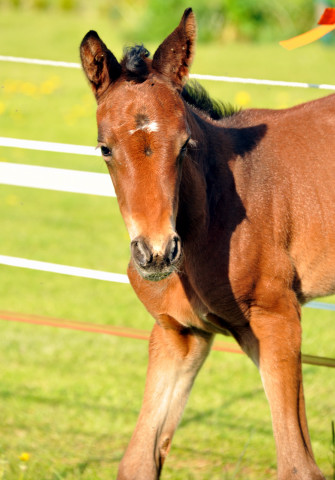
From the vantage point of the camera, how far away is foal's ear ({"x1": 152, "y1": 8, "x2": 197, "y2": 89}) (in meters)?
3.05

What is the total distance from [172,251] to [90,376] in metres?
3.67

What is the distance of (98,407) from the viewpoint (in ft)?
18.0

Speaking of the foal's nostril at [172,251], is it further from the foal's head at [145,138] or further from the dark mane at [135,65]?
the dark mane at [135,65]

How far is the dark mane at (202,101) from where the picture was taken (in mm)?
3607

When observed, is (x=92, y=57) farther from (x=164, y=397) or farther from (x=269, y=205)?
(x=164, y=397)

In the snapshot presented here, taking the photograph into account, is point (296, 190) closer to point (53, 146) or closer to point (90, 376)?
point (53, 146)

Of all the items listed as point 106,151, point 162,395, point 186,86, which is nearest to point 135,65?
point 106,151

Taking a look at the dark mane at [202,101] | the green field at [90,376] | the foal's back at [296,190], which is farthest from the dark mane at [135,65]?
the green field at [90,376]

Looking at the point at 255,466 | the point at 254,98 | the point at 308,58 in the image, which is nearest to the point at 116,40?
the point at 308,58

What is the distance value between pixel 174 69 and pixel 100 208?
8.84 meters

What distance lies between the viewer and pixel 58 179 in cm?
462

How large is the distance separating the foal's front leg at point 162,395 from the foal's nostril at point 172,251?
927 mm

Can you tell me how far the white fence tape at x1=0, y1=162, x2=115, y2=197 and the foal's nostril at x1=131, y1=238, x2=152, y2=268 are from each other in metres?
1.62

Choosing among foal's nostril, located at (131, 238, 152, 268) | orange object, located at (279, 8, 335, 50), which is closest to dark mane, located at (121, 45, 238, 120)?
orange object, located at (279, 8, 335, 50)
